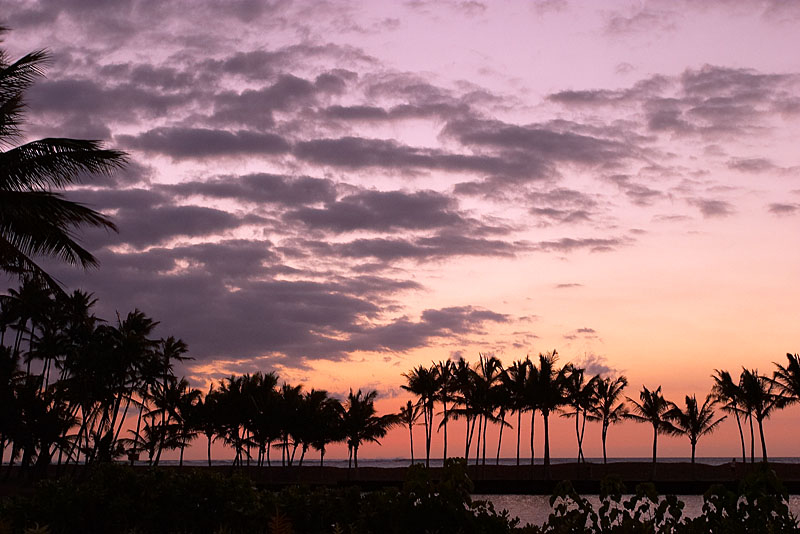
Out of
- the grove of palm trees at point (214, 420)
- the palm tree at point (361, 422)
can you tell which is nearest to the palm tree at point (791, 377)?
the grove of palm trees at point (214, 420)

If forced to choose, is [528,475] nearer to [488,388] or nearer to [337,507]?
[488,388]

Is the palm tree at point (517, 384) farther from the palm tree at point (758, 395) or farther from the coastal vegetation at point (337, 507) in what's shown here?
the coastal vegetation at point (337, 507)

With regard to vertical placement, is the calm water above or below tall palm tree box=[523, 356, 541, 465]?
below

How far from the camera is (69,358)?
63.7m

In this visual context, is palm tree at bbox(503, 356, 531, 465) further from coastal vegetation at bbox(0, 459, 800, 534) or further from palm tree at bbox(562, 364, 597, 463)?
coastal vegetation at bbox(0, 459, 800, 534)

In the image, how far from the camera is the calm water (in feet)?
119

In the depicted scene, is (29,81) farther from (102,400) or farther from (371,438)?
(371,438)

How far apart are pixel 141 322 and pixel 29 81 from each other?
57.6 m

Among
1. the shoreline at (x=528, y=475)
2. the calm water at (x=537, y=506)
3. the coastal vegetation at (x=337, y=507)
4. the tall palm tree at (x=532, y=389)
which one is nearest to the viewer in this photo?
the coastal vegetation at (x=337, y=507)

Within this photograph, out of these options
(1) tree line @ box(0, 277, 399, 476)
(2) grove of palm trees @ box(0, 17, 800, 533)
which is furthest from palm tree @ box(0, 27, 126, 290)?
(1) tree line @ box(0, 277, 399, 476)

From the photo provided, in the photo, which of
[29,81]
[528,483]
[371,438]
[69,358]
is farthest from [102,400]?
[29,81]

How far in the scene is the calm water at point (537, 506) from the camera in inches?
1433

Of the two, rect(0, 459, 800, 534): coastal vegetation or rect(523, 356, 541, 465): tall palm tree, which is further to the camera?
rect(523, 356, 541, 465): tall palm tree

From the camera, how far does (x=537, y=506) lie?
45625mm
